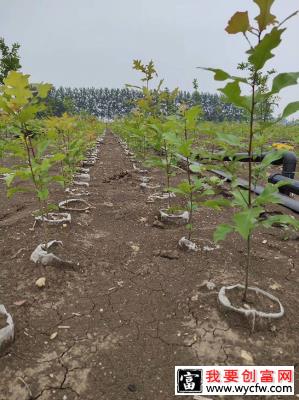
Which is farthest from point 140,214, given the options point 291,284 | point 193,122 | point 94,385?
point 94,385

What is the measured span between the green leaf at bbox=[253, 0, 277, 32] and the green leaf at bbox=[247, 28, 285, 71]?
5.4 inches

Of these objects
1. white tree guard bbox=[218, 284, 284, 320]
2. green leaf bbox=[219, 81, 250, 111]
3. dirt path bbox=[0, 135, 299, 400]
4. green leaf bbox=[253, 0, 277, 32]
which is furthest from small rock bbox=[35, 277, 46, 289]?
green leaf bbox=[253, 0, 277, 32]

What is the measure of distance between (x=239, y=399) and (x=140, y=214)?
10.0ft

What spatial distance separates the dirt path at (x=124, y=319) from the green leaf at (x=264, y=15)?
1.87 metres

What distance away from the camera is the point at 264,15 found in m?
1.67

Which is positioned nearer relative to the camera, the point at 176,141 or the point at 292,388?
the point at 292,388

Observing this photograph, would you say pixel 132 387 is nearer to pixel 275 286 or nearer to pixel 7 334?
pixel 7 334

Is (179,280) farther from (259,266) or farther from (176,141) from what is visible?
(176,141)

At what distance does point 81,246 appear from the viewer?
351cm

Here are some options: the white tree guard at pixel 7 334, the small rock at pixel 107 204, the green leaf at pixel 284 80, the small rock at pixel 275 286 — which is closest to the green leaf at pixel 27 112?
the white tree guard at pixel 7 334

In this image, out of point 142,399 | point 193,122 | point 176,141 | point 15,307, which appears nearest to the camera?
point 142,399

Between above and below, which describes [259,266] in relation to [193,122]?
below

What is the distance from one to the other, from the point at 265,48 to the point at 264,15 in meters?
0.18

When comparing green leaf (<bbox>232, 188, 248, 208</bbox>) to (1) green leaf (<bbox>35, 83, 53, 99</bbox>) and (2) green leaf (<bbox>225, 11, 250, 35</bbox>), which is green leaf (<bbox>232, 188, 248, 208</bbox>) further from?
(1) green leaf (<bbox>35, 83, 53, 99</bbox>)
